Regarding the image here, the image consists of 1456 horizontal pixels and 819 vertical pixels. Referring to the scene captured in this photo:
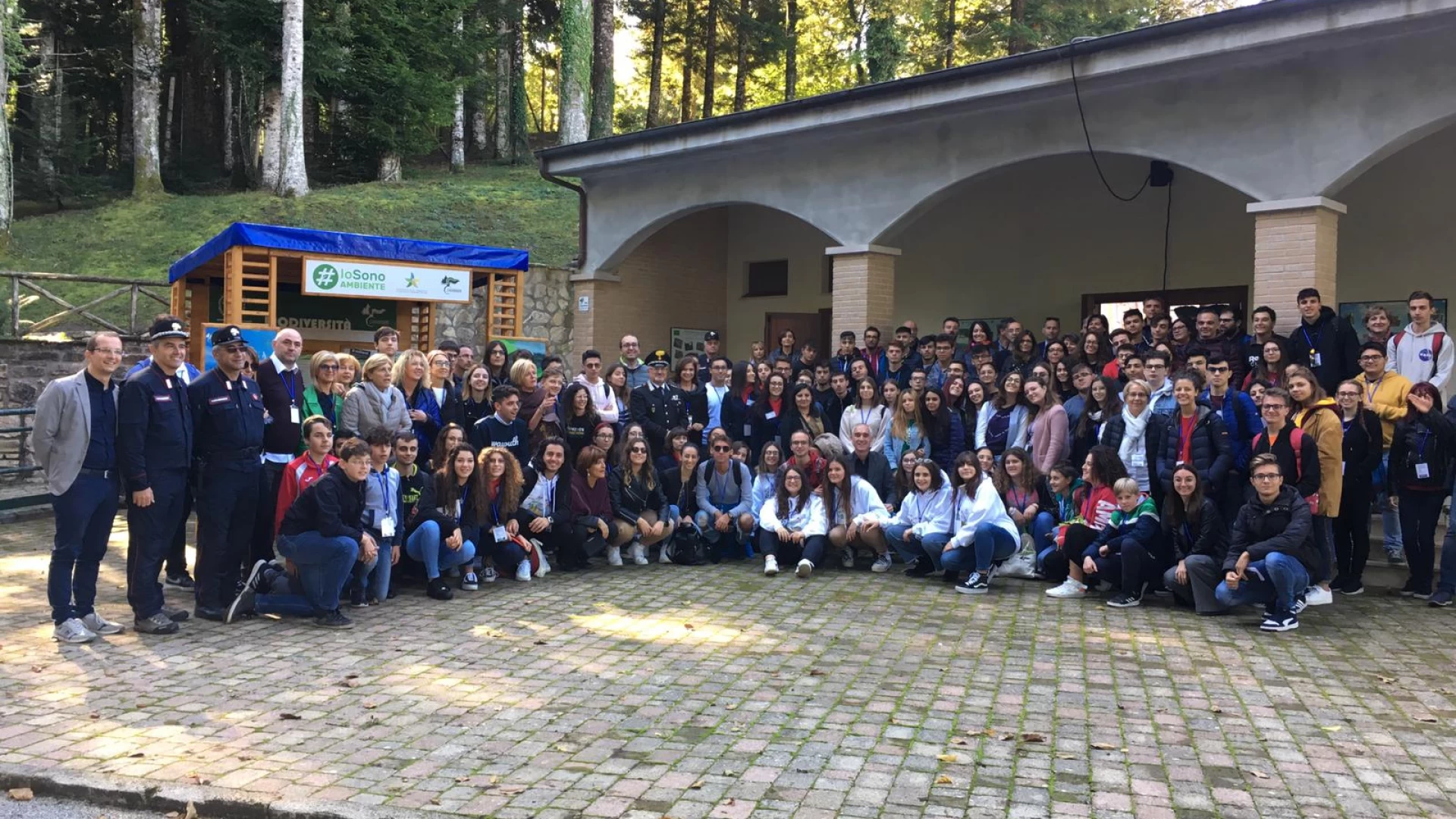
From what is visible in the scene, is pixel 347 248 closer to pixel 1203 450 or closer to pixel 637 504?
pixel 637 504

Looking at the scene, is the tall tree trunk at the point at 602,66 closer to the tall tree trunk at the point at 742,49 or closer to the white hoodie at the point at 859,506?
the tall tree trunk at the point at 742,49

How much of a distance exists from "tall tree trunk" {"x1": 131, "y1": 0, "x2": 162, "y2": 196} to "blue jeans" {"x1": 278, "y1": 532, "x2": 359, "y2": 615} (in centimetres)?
2312

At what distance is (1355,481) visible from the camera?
7.52 m

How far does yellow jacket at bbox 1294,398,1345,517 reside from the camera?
7.17 meters

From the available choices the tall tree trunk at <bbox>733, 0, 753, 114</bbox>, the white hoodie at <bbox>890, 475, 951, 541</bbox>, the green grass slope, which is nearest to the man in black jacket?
the white hoodie at <bbox>890, 475, 951, 541</bbox>

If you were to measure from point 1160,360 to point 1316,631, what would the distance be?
236 cm

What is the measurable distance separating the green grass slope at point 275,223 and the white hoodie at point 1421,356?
17.6 m

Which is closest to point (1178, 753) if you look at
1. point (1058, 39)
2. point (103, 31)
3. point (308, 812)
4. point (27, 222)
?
point (308, 812)

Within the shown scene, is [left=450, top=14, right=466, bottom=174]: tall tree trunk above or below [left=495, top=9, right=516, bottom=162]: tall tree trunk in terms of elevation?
below

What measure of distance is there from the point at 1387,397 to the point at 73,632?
8870 millimetres

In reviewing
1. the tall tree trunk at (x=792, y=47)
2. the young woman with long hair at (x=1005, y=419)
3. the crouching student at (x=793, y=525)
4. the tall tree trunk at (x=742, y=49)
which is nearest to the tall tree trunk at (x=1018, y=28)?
the tall tree trunk at (x=742, y=49)

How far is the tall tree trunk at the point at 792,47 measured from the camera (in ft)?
118

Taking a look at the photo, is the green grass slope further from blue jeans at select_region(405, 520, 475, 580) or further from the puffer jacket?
the puffer jacket

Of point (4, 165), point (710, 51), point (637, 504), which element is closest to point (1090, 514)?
point (637, 504)
